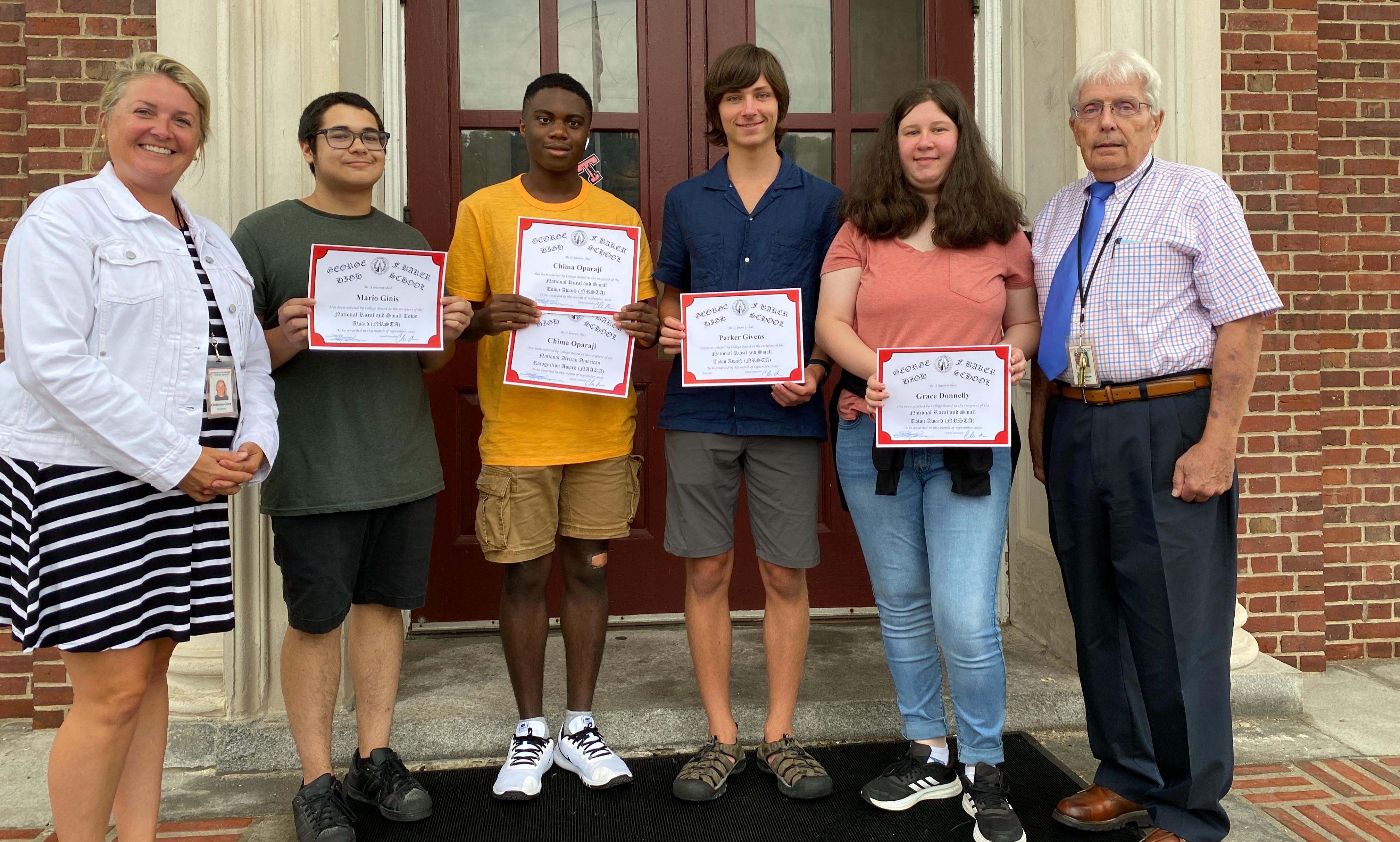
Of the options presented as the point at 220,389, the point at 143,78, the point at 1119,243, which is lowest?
the point at 220,389

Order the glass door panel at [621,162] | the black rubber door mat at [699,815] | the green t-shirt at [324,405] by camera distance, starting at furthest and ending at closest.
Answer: the glass door panel at [621,162] → the black rubber door mat at [699,815] → the green t-shirt at [324,405]

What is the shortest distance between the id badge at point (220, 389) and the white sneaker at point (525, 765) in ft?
→ 4.68

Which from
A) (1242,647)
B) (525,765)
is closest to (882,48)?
(1242,647)

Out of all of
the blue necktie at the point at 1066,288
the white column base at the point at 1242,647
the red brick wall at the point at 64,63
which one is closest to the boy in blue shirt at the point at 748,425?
the blue necktie at the point at 1066,288

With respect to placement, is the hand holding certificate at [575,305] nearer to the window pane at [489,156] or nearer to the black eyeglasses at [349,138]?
the black eyeglasses at [349,138]

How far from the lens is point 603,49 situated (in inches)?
169

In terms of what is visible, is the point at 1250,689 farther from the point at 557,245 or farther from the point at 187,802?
the point at 187,802

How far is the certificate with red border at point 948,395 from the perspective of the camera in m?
2.62

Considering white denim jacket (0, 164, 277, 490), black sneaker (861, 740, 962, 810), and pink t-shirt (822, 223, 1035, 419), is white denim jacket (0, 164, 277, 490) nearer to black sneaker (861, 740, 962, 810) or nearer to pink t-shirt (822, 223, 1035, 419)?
pink t-shirt (822, 223, 1035, 419)

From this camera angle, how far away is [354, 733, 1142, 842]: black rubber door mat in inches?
111

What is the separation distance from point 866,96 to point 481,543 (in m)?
2.76

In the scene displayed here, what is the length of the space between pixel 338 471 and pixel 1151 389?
7.37 ft

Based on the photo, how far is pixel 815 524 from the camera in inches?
120

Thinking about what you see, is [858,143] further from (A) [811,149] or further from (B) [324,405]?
(B) [324,405]
